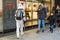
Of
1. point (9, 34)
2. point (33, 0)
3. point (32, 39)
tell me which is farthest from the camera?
point (33, 0)

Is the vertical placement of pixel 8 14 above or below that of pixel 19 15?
below

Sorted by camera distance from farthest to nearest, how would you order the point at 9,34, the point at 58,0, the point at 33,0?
the point at 58,0
the point at 33,0
the point at 9,34

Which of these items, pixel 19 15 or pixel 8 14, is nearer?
pixel 19 15

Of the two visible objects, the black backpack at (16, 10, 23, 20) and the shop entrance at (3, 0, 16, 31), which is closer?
the black backpack at (16, 10, 23, 20)

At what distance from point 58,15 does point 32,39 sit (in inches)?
225

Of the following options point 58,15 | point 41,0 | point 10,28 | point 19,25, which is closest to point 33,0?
point 41,0

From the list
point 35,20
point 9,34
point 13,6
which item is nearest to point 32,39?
point 9,34

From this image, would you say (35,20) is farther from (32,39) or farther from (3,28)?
(32,39)

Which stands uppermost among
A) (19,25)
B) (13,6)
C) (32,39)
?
(13,6)

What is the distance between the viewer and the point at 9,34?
470 inches

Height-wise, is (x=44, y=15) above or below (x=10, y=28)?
above

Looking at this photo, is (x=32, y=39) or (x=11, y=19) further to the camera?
(x=11, y=19)

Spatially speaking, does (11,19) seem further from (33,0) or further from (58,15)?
(58,15)

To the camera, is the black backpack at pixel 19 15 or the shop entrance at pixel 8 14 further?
the shop entrance at pixel 8 14
